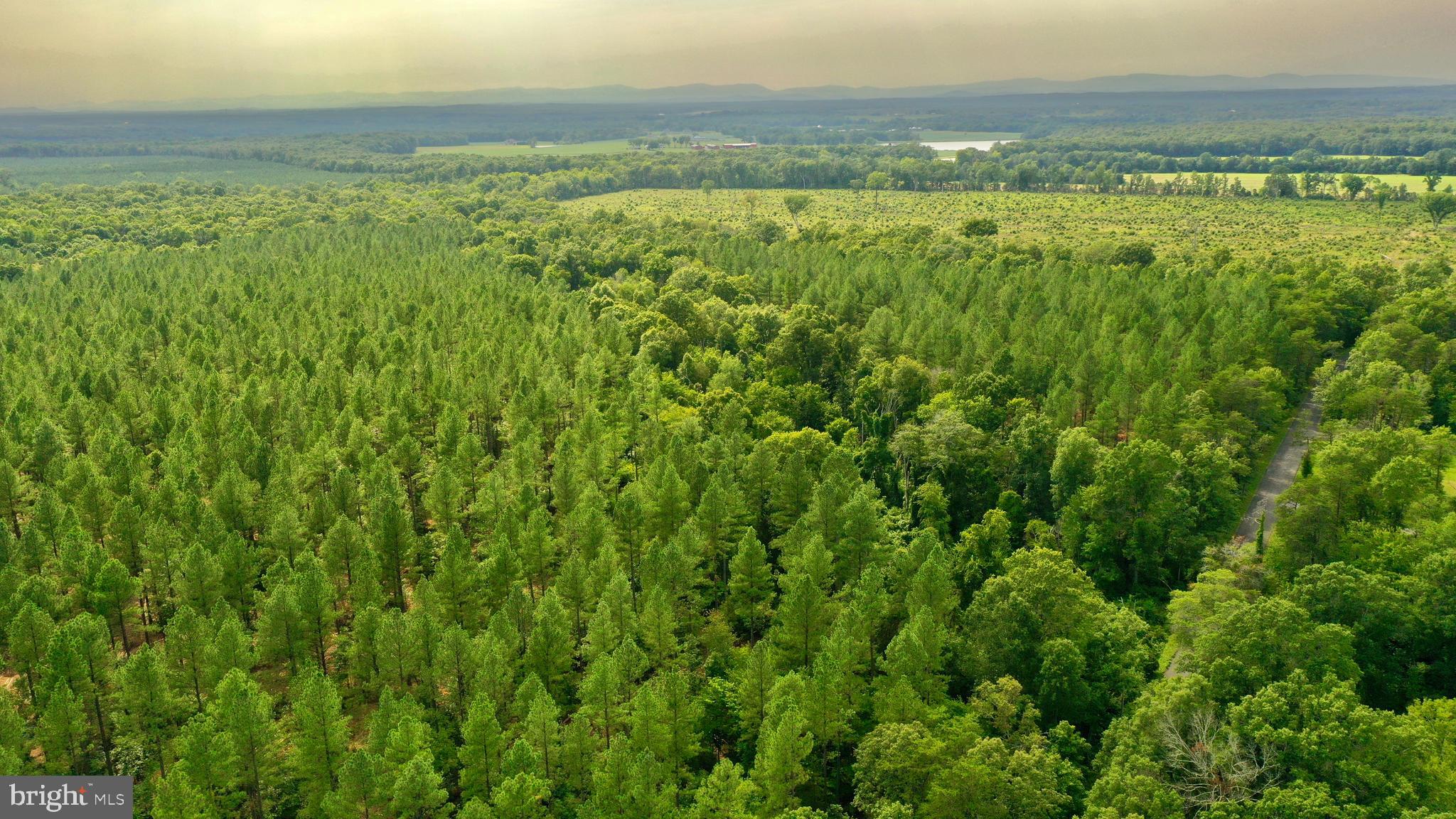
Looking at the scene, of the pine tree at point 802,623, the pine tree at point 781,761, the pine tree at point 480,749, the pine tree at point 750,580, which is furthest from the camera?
the pine tree at point 750,580

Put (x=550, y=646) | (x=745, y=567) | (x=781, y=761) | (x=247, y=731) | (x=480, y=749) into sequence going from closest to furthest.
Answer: (x=781, y=761) → (x=247, y=731) → (x=480, y=749) → (x=550, y=646) → (x=745, y=567)

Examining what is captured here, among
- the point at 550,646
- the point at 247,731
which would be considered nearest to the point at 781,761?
the point at 550,646

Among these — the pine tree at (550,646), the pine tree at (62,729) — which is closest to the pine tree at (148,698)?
the pine tree at (62,729)

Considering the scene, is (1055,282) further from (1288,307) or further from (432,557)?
(432,557)

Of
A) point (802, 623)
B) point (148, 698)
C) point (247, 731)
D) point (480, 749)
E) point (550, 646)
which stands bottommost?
point (480, 749)

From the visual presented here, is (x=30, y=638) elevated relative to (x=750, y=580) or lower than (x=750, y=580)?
elevated

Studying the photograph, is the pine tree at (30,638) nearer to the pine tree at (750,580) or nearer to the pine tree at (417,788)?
the pine tree at (417,788)

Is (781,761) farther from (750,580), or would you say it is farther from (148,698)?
(148,698)

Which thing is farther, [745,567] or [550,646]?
[745,567]

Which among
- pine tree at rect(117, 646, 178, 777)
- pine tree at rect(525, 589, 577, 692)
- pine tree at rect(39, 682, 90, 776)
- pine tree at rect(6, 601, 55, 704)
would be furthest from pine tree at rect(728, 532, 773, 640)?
pine tree at rect(6, 601, 55, 704)
